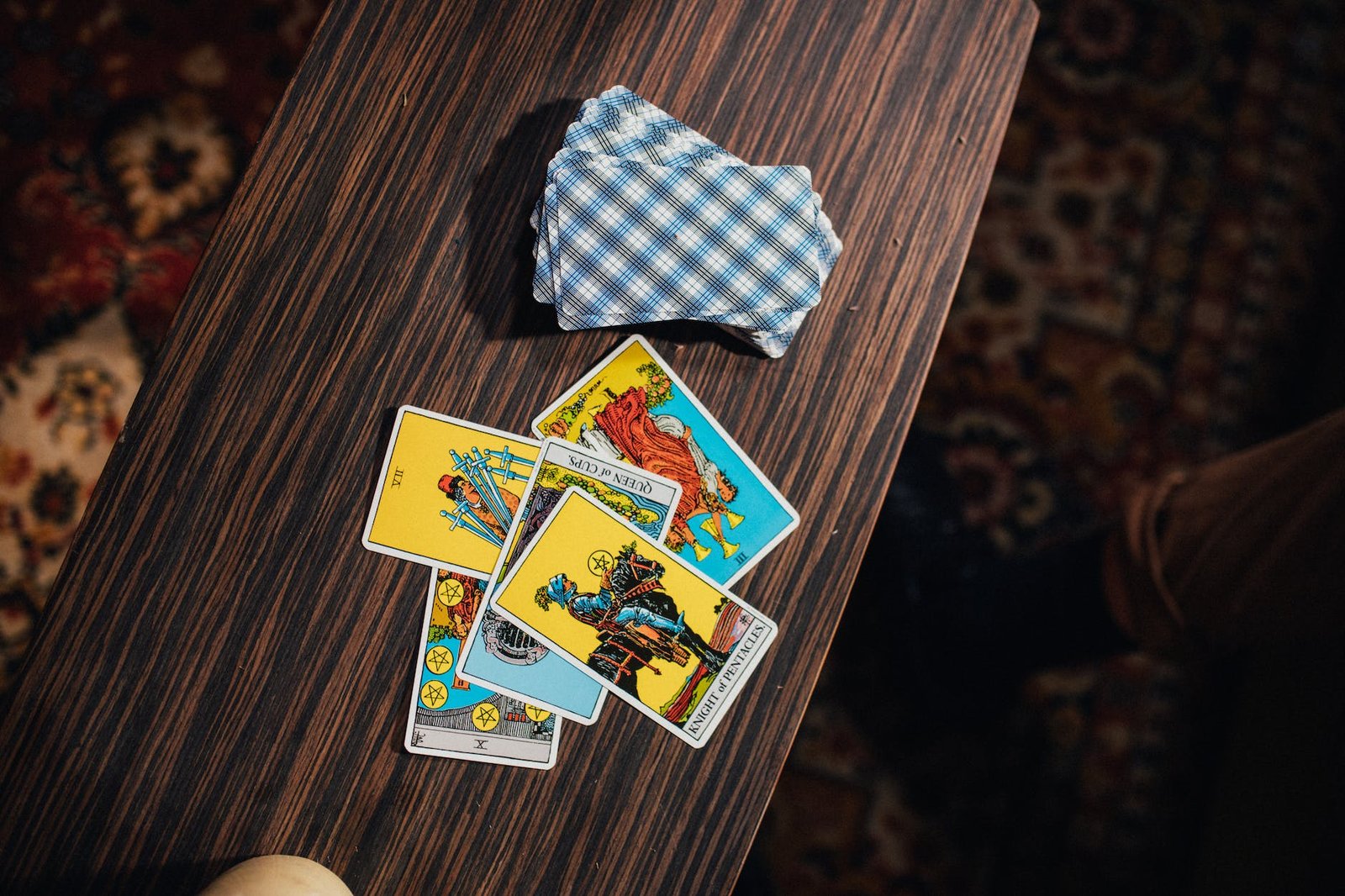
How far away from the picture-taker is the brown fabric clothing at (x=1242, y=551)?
0.92 metres

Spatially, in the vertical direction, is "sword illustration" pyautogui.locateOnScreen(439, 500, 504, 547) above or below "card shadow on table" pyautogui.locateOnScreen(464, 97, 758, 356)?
below

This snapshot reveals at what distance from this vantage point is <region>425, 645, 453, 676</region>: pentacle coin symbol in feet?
2.67

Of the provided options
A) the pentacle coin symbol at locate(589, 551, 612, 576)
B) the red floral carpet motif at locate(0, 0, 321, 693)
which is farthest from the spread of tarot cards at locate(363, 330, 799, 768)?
the red floral carpet motif at locate(0, 0, 321, 693)

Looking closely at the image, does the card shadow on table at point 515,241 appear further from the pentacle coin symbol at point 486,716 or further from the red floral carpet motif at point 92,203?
Result: the red floral carpet motif at point 92,203

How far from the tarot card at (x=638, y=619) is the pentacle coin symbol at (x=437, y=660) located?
3.0 inches

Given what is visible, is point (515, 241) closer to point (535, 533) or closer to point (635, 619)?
point (535, 533)

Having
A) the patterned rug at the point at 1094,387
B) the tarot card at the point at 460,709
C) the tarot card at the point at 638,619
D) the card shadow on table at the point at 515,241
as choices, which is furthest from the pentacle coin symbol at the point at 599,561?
the patterned rug at the point at 1094,387

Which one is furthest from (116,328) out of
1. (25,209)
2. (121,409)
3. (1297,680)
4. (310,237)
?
(1297,680)

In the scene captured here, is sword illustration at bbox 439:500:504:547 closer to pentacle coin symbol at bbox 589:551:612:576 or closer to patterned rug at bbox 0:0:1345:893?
pentacle coin symbol at bbox 589:551:612:576

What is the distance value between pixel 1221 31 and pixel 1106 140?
32cm

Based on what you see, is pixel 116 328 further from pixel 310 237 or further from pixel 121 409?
pixel 310 237

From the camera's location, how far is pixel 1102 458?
Result: 1.60 metres

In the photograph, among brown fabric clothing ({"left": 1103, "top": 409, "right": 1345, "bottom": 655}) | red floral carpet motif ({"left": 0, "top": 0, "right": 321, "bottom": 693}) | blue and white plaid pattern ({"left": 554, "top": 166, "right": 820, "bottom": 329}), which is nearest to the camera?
blue and white plaid pattern ({"left": 554, "top": 166, "right": 820, "bottom": 329})

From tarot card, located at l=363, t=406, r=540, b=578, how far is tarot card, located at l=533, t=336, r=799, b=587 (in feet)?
0.22
